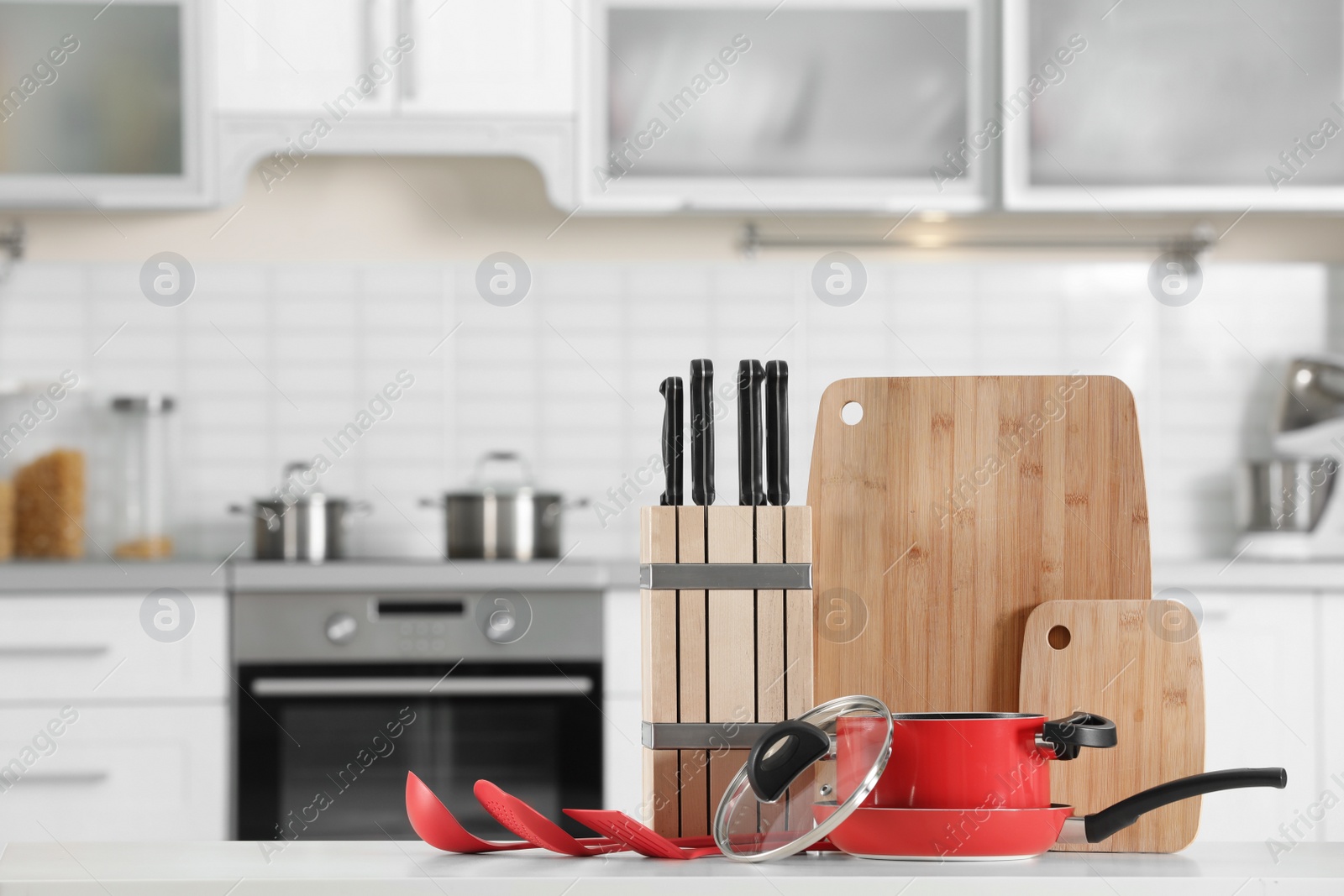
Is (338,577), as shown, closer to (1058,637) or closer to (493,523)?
(493,523)

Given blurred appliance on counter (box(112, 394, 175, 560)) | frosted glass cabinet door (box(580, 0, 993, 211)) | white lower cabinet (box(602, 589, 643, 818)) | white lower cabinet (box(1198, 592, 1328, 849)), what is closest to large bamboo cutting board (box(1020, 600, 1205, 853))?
white lower cabinet (box(602, 589, 643, 818))

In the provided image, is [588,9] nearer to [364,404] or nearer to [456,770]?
[364,404]

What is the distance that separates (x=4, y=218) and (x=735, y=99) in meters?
1.67

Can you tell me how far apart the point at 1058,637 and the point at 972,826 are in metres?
0.19

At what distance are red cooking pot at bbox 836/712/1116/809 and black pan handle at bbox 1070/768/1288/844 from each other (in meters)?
0.04

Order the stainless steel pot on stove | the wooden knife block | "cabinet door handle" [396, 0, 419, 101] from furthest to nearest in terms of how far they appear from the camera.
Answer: "cabinet door handle" [396, 0, 419, 101] < the stainless steel pot on stove < the wooden knife block

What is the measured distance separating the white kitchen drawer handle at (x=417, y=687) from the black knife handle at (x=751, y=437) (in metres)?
1.48

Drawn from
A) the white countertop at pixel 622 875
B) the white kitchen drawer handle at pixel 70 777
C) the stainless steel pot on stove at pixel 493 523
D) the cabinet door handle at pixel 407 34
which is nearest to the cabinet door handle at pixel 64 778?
the white kitchen drawer handle at pixel 70 777

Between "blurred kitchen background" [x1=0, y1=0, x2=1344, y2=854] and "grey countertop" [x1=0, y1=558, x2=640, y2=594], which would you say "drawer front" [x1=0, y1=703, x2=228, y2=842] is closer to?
"blurred kitchen background" [x1=0, y1=0, x2=1344, y2=854]

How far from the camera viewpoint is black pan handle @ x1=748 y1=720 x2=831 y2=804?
54 cm

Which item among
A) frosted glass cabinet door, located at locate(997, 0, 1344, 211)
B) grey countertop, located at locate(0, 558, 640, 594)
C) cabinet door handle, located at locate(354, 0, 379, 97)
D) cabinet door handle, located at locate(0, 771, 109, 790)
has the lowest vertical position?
cabinet door handle, located at locate(0, 771, 109, 790)

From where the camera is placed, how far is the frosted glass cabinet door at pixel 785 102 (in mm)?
2408

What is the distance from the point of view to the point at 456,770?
2.06 metres

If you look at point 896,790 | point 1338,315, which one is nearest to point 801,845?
point 896,790
